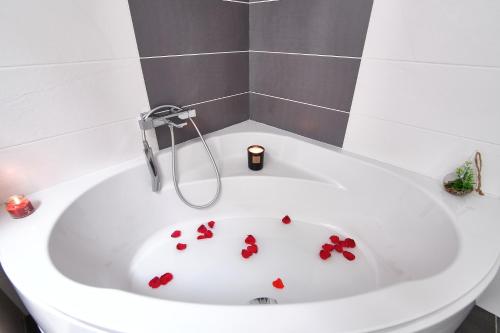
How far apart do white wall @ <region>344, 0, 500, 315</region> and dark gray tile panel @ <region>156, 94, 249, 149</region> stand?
2.35ft

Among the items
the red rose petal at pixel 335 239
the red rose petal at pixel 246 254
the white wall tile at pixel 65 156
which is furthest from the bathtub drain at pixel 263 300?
the white wall tile at pixel 65 156

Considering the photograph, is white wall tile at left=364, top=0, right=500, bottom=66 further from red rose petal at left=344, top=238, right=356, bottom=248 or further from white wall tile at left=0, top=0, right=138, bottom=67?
white wall tile at left=0, top=0, right=138, bottom=67

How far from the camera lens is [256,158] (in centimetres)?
136

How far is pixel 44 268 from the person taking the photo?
70 cm

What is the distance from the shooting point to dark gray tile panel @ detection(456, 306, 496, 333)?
101 centimetres

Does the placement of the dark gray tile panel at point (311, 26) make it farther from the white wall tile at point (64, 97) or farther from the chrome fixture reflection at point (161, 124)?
the white wall tile at point (64, 97)

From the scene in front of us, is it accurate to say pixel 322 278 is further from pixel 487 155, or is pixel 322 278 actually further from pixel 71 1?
pixel 71 1

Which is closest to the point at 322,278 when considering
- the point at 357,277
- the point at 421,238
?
the point at 357,277

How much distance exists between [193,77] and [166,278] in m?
0.97

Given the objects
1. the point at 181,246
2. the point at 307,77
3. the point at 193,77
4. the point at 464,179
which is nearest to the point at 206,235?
the point at 181,246

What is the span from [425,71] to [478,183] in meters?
0.48

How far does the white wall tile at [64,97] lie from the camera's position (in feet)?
2.81

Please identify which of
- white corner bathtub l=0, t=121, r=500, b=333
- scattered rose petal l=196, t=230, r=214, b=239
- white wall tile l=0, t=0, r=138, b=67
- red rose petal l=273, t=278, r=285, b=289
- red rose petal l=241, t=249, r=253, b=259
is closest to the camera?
white corner bathtub l=0, t=121, r=500, b=333

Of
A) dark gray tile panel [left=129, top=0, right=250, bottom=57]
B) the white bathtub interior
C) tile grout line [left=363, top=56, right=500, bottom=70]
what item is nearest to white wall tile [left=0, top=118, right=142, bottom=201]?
the white bathtub interior
